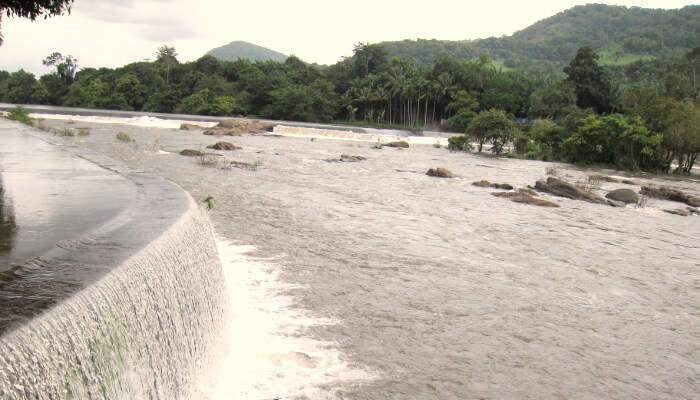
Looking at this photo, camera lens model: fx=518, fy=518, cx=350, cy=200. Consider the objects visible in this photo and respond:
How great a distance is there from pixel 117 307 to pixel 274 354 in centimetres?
190

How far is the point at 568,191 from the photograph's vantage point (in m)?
13.7

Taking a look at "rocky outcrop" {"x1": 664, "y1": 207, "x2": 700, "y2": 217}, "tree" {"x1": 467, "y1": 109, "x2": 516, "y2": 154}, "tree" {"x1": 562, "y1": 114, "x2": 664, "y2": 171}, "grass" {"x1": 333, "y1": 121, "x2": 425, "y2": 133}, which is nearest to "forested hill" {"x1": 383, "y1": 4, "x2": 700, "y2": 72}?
"grass" {"x1": 333, "y1": 121, "x2": 425, "y2": 133}

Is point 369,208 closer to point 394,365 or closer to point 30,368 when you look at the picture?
point 394,365

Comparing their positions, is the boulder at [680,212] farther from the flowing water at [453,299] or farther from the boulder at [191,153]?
the boulder at [191,153]

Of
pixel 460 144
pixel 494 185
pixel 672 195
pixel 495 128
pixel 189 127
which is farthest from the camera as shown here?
pixel 189 127

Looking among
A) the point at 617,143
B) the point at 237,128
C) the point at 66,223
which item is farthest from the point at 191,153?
the point at 617,143

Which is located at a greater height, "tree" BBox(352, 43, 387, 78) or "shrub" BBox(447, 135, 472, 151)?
"tree" BBox(352, 43, 387, 78)

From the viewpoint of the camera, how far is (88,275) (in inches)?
109

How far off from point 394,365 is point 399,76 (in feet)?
169

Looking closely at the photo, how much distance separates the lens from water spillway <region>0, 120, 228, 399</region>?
2146mm

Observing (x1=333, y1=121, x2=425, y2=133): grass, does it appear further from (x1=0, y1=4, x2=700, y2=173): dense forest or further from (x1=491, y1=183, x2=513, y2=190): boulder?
A: (x1=491, y1=183, x2=513, y2=190): boulder

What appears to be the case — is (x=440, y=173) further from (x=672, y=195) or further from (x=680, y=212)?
(x=680, y=212)

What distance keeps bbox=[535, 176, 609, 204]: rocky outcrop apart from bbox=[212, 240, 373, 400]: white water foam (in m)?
10.1

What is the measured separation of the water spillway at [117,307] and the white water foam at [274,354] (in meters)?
0.19
